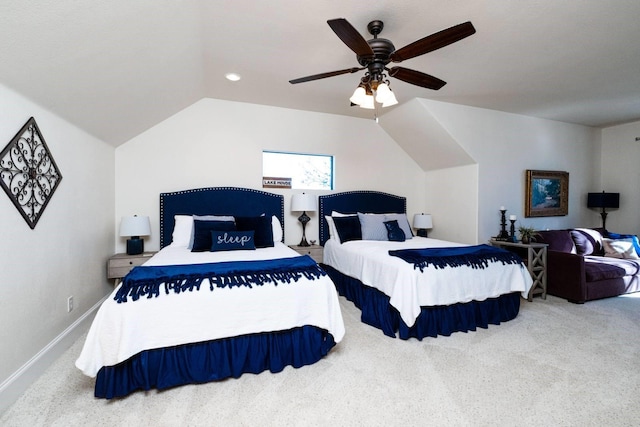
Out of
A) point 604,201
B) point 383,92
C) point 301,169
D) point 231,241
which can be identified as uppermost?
point 383,92

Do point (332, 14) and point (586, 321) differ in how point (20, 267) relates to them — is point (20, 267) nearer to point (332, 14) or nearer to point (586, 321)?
point (332, 14)

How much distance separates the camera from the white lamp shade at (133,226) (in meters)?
3.15

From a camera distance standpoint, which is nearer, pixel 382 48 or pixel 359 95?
pixel 382 48

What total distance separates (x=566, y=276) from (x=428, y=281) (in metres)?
2.40

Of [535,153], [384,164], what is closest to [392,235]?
[384,164]

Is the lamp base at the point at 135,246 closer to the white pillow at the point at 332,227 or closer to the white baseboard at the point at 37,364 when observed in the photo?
the white baseboard at the point at 37,364

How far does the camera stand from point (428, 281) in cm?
246

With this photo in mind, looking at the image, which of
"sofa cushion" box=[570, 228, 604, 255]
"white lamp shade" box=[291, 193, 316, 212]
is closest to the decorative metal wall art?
"white lamp shade" box=[291, 193, 316, 212]

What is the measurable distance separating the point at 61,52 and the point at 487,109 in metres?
4.90

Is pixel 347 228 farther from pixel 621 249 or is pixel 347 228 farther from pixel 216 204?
pixel 621 249

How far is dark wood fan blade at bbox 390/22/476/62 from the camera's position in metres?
1.65

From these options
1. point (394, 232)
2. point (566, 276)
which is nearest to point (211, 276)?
point (394, 232)

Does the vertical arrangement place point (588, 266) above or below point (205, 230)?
below

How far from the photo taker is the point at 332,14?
208cm
